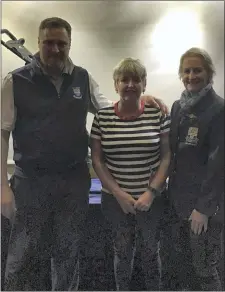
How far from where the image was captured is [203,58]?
32.4 inches

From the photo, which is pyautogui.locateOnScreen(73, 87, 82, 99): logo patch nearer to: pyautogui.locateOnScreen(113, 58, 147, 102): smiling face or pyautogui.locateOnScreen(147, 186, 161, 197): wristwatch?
pyautogui.locateOnScreen(113, 58, 147, 102): smiling face

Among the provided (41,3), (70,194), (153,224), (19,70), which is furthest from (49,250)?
(41,3)

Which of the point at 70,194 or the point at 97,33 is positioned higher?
the point at 97,33

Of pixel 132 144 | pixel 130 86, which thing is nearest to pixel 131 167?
pixel 132 144

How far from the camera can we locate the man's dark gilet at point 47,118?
0.85 metres

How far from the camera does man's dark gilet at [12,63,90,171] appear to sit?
854 mm

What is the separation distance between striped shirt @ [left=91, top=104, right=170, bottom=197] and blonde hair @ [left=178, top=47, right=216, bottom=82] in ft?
0.40

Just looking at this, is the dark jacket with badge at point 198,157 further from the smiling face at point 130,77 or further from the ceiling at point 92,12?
the ceiling at point 92,12

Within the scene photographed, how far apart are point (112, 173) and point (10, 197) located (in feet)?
0.76

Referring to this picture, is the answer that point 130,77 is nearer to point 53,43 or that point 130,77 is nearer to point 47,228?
point 53,43

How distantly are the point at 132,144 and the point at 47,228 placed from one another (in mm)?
269

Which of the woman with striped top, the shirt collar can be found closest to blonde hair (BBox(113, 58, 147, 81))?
the woman with striped top

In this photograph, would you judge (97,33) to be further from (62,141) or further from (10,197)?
(10,197)

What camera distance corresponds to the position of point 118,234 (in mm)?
894
